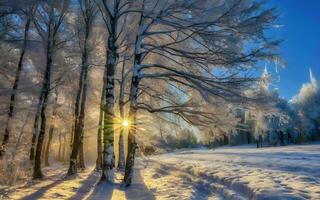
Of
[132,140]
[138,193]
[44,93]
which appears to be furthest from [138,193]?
[44,93]

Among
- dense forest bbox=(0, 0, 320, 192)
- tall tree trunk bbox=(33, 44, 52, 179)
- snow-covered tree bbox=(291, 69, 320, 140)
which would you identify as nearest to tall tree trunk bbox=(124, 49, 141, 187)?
dense forest bbox=(0, 0, 320, 192)

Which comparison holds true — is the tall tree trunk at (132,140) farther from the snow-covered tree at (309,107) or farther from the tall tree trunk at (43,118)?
the snow-covered tree at (309,107)

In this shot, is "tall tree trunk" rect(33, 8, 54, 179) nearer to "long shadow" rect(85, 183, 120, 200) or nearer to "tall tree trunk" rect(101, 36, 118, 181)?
"tall tree trunk" rect(101, 36, 118, 181)

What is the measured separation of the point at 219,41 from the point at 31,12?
8.84 m

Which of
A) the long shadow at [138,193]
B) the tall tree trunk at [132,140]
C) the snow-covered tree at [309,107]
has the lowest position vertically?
the long shadow at [138,193]

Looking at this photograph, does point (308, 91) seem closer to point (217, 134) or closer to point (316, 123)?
point (316, 123)

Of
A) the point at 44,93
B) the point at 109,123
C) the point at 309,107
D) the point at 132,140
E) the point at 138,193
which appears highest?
the point at 309,107

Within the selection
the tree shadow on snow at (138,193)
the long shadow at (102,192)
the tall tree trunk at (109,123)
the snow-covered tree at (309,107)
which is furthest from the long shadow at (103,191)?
the snow-covered tree at (309,107)

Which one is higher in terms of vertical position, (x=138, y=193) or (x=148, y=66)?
(x=148, y=66)

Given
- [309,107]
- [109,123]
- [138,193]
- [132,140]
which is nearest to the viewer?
[138,193]

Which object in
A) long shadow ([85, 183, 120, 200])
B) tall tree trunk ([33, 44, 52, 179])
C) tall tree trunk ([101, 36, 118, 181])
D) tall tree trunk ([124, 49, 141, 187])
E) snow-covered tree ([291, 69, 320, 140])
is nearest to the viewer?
long shadow ([85, 183, 120, 200])

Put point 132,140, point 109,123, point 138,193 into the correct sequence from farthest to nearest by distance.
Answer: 1. point 109,123
2. point 132,140
3. point 138,193

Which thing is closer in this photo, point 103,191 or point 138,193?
point 138,193

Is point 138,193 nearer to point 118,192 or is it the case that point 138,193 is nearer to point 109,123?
point 118,192
